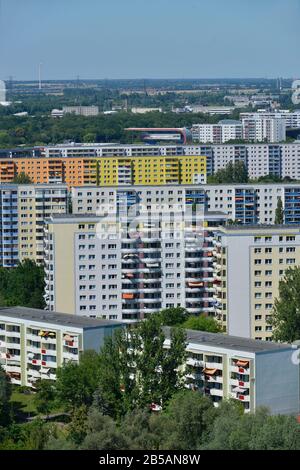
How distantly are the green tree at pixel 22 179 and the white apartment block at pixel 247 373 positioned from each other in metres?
9.53

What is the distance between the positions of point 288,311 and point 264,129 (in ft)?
64.3

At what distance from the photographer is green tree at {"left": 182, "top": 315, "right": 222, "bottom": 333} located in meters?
9.05

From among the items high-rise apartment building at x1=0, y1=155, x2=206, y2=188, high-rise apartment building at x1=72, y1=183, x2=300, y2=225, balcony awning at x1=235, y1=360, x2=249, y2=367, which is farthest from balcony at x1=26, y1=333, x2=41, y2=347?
high-rise apartment building at x1=0, y1=155, x2=206, y2=188

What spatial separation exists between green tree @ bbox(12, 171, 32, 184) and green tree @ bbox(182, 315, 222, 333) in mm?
7823

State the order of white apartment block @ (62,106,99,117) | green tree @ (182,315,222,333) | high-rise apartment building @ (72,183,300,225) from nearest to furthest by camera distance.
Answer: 1. green tree @ (182,315,222,333)
2. high-rise apartment building @ (72,183,300,225)
3. white apartment block @ (62,106,99,117)

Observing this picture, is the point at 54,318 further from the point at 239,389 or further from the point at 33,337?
the point at 239,389

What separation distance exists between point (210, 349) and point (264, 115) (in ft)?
73.2

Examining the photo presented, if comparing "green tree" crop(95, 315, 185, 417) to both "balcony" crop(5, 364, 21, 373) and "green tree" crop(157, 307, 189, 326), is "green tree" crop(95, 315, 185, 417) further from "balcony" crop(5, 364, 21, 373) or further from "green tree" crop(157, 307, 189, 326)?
"green tree" crop(157, 307, 189, 326)

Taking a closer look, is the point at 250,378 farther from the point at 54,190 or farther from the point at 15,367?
the point at 54,190

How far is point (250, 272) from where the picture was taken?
9.62m

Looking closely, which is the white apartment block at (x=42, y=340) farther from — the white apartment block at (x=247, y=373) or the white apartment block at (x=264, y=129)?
the white apartment block at (x=264, y=129)

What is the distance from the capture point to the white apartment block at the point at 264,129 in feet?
91.6

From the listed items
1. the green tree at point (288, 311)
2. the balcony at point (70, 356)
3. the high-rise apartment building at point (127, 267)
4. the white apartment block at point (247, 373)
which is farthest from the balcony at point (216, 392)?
the high-rise apartment building at point (127, 267)
